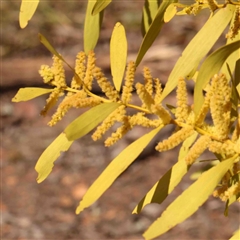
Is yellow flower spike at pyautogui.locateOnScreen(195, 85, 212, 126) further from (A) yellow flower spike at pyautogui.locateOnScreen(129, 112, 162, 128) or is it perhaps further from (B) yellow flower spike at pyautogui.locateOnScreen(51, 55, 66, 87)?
(B) yellow flower spike at pyautogui.locateOnScreen(51, 55, 66, 87)

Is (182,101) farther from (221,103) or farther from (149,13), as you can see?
(149,13)

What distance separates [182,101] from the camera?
0.54 m

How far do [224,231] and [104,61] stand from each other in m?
1.18

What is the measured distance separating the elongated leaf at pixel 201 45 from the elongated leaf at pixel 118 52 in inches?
2.4

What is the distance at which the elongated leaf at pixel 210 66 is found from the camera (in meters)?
0.50

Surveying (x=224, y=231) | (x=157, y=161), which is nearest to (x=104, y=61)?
(x=157, y=161)

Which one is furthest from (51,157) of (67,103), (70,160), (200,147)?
(70,160)

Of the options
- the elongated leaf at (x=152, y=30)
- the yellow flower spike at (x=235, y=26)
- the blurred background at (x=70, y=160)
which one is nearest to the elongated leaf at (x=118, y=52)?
the elongated leaf at (x=152, y=30)

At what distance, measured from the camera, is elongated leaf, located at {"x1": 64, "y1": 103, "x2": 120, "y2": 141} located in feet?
1.72

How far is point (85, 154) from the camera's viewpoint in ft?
8.79

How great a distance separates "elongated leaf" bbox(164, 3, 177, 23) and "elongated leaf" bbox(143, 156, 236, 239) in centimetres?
17

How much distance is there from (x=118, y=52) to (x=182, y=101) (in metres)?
0.10

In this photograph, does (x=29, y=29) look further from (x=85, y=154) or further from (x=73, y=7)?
(x=85, y=154)

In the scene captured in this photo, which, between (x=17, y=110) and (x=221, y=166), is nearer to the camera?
(x=221, y=166)
